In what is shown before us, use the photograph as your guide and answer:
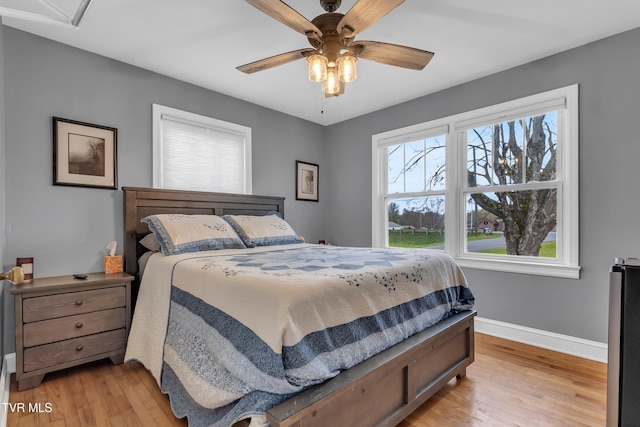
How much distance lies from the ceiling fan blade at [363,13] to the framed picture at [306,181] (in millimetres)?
2597

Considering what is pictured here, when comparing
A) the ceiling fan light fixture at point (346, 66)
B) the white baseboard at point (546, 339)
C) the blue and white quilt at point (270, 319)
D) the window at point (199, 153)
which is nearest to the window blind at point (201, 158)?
the window at point (199, 153)

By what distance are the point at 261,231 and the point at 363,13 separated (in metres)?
2.00

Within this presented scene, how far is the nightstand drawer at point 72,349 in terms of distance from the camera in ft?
6.71

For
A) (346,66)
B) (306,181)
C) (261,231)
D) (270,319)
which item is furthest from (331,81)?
(306,181)

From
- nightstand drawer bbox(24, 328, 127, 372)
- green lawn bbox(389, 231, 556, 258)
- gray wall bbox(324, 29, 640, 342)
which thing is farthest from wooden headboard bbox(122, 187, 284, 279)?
gray wall bbox(324, 29, 640, 342)

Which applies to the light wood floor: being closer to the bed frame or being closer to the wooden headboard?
the bed frame

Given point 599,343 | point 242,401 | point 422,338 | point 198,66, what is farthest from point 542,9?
point 242,401

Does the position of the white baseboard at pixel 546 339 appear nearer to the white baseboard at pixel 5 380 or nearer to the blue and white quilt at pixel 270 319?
the blue and white quilt at pixel 270 319

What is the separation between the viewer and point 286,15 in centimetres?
163

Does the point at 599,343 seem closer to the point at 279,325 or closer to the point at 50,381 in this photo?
the point at 279,325

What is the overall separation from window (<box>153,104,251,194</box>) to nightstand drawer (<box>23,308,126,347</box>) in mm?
1227

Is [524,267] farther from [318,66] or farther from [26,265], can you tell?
[26,265]

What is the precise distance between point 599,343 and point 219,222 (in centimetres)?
325

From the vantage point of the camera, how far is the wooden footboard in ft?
4.00
